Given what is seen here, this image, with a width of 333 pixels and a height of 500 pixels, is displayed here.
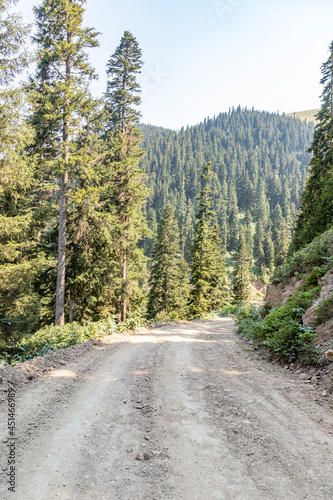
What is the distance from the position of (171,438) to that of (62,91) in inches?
628

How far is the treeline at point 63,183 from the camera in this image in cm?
1170

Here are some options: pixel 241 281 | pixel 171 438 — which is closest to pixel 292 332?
pixel 171 438

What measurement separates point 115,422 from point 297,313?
6500mm

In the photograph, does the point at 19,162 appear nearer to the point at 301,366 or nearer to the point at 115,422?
the point at 115,422

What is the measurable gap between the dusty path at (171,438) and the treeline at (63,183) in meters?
8.58

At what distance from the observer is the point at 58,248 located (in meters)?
14.1

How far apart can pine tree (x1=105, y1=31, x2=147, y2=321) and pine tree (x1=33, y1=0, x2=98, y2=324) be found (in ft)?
11.0

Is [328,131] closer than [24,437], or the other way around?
[24,437]

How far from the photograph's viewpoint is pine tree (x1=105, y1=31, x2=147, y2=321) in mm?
17375

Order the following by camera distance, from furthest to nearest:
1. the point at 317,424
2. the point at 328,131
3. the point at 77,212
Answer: the point at 328,131 → the point at 77,212 → the point at 317,424

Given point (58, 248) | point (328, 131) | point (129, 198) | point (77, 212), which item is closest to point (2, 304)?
point (58, 248)

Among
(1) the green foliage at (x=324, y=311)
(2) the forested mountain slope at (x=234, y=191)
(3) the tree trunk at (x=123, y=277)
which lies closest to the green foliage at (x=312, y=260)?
(1) the green foliage at (x=324, y=311)

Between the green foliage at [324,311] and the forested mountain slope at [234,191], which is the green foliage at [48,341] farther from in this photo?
the forested mountain slope at [234,191]

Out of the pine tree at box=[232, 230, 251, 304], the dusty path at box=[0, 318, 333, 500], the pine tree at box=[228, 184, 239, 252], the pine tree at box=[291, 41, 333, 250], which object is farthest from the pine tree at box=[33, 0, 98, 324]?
the pine tree at box=[228, 184, 239, 252]
